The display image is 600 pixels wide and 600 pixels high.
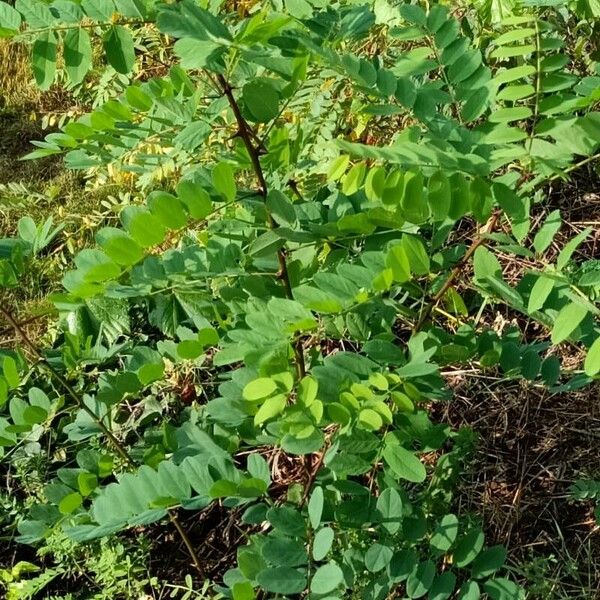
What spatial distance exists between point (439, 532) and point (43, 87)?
88 cm

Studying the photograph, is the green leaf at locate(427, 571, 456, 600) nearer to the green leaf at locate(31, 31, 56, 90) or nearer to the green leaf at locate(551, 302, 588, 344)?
the green leaf at locate(551, 302, 588, 344)

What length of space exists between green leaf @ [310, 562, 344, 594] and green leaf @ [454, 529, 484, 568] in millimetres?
261

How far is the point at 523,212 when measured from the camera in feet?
3.86

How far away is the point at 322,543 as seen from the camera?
1247 millimetres

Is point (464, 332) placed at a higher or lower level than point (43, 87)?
lower

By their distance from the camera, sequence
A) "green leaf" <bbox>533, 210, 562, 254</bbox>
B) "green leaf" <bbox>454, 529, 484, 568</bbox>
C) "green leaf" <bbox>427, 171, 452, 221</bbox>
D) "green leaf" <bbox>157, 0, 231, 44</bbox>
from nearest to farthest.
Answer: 1. "green leaf" <bbox>157, 0, 231, 44</bbox>
2. "green leaf" <bbox>427, 171, 452, 221</bbox>
3. "green leaf" <bbox>533, 210, 562, 254</bbox>
4. "green leaf" <bbox>454, 529, 484, 568</bbox>

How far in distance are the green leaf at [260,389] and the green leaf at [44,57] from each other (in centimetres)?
48

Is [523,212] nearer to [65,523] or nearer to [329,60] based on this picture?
[329,60]

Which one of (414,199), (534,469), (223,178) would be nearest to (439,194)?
(414,199)

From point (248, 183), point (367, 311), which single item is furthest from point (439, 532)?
point (248, 183)

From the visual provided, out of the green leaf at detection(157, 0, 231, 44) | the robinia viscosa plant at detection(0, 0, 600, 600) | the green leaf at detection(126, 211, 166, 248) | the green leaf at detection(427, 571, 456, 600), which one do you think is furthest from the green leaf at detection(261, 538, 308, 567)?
the green leaf at detection(157, 0, 231, 44)

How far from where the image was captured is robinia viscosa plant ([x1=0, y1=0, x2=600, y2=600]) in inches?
45.6

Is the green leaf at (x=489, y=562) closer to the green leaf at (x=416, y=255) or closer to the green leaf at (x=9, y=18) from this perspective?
the green leaf at (x=416, y=255)

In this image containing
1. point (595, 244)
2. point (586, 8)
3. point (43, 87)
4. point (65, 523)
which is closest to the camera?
point (43, 87)
